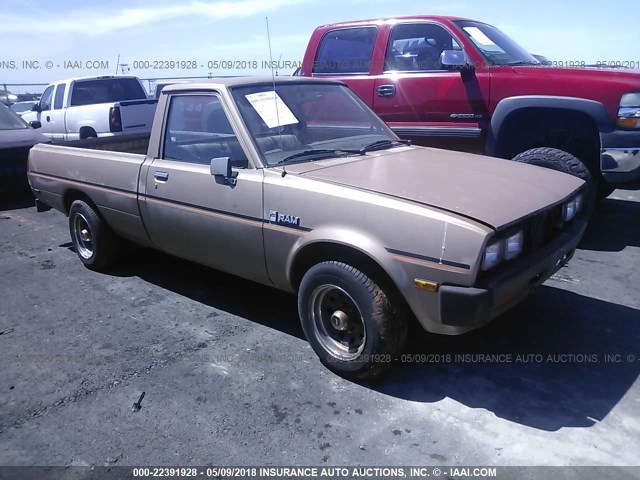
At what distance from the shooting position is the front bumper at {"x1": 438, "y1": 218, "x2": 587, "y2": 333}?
267 centimetres

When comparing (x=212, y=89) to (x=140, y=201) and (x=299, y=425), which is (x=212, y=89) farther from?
(x=299, y=425)

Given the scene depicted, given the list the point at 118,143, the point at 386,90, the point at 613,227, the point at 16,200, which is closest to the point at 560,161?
the point at 613,227

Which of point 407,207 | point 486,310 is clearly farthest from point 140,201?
point 486,310

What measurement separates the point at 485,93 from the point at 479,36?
33.0 inches

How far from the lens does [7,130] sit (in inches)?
346

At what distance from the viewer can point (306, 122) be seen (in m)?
3.94

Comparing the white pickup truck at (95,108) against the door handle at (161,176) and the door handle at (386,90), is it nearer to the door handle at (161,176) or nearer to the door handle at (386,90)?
the door handle at (386,90)

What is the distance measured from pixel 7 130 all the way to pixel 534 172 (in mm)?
8314

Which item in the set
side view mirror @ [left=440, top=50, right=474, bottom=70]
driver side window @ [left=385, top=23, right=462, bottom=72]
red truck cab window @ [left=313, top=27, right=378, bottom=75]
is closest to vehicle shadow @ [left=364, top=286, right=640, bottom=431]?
side view mirror @ [left=440, top=50, right=474, bottom=70]

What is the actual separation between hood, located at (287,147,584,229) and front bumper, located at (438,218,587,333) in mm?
274

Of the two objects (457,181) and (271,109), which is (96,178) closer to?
(271,109)

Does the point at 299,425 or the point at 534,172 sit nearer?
the point at 299,425

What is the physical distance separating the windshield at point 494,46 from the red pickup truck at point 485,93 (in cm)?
2

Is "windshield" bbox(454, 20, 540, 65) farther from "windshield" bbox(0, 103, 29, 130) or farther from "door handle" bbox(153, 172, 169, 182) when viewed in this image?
"windshield" bbox(0, 103, 29, 130)
